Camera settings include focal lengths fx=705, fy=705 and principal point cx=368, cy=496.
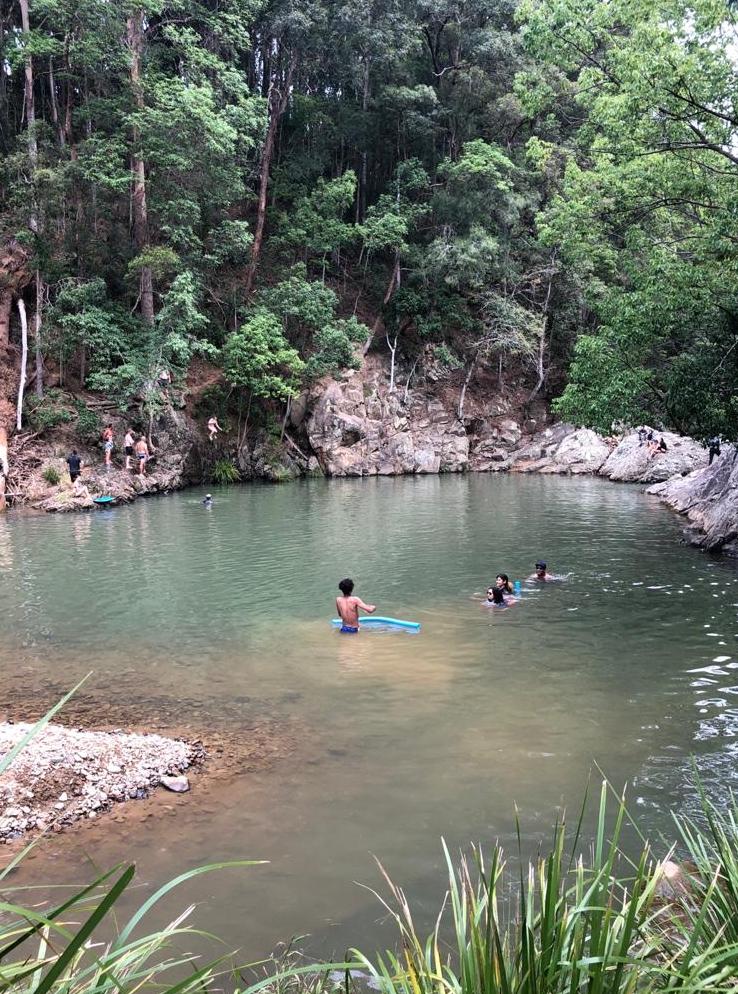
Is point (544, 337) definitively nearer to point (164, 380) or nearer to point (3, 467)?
point (164, 380)

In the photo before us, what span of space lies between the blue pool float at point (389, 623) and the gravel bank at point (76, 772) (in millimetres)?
4097

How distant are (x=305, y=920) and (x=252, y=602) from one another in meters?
7.63

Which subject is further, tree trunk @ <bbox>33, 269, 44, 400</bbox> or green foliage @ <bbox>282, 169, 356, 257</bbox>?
green foliage @ <bbox>282, 169, 356, 257</bbox>

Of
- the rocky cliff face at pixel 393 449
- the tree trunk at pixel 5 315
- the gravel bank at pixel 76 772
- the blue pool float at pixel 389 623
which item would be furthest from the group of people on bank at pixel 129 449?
the gravel bank at pixel 76 772

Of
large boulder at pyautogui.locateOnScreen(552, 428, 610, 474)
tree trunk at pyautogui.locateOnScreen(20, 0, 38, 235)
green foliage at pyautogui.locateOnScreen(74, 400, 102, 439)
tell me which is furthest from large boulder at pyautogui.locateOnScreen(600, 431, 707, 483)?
tree trunk at pyautogui.locateOnScreen(20, 0, 38, 235)

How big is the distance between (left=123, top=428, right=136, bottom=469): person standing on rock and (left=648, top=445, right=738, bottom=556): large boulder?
1827 centimetres

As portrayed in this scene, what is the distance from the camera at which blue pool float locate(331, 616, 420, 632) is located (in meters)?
9.91

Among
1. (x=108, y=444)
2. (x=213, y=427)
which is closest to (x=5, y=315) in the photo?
(x=108, y=444)

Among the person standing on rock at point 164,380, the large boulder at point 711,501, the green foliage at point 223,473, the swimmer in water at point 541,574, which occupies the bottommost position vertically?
the swimmer in water at point 541,574

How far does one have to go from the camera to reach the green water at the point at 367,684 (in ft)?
15.5

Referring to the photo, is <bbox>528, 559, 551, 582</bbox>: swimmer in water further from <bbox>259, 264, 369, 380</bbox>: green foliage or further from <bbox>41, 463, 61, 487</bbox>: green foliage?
<bbox>259, 264, 369, 380</bbox>: green foliage

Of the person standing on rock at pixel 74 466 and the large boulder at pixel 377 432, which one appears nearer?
the person standing on rock at pixel 74 466

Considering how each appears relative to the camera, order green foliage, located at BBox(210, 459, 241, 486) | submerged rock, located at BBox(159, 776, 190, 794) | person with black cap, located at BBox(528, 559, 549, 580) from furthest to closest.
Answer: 1. green foliage, located at BBox(210, 459, 241, 486)
2. person with black cap, located at BBox(528, 559, 549, 580)
3. submerged rock, located at BBox(159, 776, 190, 794)

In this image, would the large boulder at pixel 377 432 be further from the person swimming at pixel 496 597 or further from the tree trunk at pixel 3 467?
the person swimming at pixel 496 597
